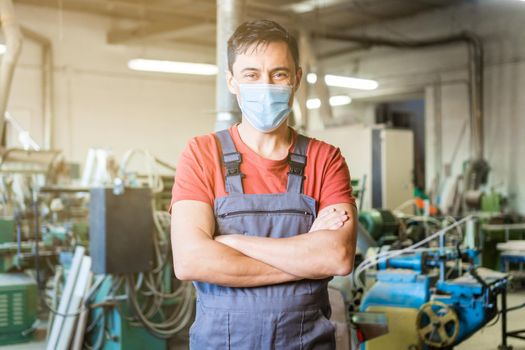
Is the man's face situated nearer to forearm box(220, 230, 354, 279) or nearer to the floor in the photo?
forearm box(220, 230, 354, 279)

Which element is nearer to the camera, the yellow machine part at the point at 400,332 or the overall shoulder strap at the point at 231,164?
the overall shoulder strap at the point at 231,164

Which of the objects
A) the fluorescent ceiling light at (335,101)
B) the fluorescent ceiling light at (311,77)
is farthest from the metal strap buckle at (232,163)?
the fluorescent ceiling light at (335,101)

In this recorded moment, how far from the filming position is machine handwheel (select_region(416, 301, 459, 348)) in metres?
3.79

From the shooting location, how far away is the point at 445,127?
1020cm

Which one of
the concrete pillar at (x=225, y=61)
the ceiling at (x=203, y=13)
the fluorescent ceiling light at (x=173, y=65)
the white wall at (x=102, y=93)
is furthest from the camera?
the white wall at (x=102, y=93)

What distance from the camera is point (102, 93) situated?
1092cm

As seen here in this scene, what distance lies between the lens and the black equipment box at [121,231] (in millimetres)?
3803

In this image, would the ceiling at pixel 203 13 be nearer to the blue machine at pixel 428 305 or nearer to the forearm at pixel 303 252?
the blue machine at pixel 428 305

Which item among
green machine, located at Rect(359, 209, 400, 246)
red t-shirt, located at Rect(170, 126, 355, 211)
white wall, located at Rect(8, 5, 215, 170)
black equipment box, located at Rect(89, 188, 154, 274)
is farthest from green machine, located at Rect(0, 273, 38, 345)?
white wall, located at Rect(8, 5, 215, 170)

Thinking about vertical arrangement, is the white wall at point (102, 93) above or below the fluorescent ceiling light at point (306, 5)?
below

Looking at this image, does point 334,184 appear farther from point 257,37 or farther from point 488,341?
point 488,341

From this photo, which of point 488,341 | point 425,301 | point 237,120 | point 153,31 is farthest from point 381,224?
point 153,31

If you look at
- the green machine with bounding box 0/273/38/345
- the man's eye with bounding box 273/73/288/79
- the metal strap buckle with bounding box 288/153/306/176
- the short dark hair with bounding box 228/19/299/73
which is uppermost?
the short dark hair with bounding box 228/19/299/73

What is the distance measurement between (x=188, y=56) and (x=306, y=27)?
3334mm
